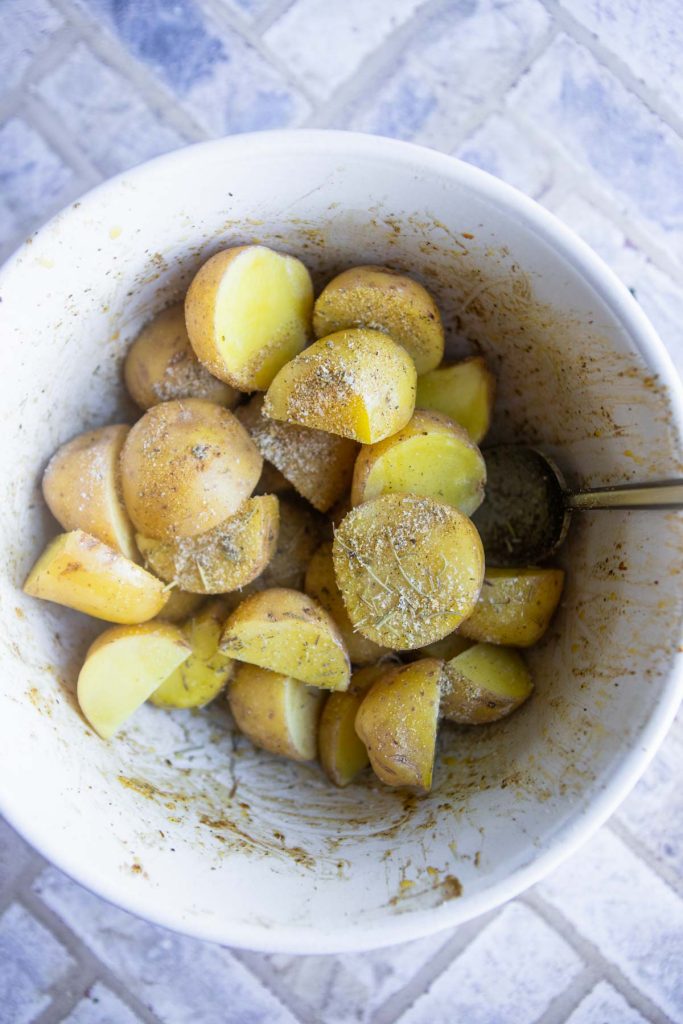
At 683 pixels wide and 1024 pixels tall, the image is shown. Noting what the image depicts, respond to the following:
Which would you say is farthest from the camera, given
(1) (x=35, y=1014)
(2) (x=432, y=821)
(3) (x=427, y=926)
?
(1) (x=35, y=1014)

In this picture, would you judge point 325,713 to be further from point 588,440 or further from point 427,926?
point 588,440

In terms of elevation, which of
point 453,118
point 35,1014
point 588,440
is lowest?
point 35,1014

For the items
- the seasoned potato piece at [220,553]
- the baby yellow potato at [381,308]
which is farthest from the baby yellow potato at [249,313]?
the seasoned potato piece at [220,553]

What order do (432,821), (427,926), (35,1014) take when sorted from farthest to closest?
(35,1014)
(432,821)
(427,926)

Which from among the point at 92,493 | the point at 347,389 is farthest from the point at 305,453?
the point at 92,493

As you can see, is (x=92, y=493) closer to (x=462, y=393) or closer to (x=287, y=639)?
(x=287, y=639)

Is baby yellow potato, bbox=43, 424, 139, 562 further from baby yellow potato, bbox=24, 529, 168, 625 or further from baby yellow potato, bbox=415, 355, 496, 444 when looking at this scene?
baby yellow potato, bbox=415, 355, 496, 444

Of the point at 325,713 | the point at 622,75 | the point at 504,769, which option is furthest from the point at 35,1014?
the point at 622,75
